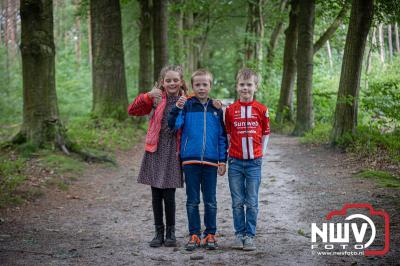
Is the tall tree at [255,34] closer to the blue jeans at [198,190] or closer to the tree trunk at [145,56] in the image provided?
the tree trunk at [145,56]

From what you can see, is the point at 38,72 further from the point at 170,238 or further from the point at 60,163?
the point at 170,238

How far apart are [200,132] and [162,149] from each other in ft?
1.69

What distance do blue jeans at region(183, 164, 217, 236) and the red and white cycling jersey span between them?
34 cm

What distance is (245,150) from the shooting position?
17.4ft

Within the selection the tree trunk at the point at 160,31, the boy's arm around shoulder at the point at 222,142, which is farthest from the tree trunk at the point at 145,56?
the boy's arm around shoulder at the point at 222,142

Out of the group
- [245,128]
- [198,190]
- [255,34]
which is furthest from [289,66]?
[198,190]

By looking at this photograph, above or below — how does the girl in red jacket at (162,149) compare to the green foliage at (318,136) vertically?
above

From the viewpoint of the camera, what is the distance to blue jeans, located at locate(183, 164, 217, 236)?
17.4 ft

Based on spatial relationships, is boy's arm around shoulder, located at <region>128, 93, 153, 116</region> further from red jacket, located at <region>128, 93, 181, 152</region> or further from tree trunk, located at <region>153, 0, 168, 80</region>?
tree trunk, located at <region>153, 0, 168, 80</region>

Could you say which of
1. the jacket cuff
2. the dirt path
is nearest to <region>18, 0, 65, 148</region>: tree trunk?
the dirt path

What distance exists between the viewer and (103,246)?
18.3ft

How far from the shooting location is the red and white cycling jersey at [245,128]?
17.4 feet

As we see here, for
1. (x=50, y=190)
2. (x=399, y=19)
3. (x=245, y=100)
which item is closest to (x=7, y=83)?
(x=50, y=190)

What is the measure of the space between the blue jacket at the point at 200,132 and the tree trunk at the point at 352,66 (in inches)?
281
